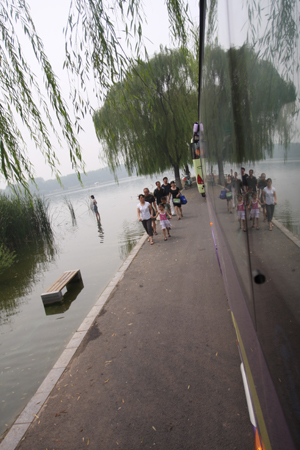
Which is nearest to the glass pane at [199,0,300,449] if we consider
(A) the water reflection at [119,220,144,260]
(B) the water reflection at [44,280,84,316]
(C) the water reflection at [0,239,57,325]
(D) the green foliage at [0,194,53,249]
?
(B) the water reflection at [44,280,84,316]

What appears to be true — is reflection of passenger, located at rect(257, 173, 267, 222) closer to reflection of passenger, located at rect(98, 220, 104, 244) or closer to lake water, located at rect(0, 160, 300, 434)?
lake water, located at rect(0, 160, 300, 434)

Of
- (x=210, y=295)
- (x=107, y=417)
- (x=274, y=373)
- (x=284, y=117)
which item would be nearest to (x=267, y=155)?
(x=284, y=117)

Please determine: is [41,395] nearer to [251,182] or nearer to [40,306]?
[251,182]

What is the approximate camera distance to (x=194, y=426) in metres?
2.89

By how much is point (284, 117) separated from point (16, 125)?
9.35ft

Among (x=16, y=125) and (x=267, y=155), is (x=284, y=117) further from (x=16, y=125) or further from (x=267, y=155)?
(x=16, y=125)

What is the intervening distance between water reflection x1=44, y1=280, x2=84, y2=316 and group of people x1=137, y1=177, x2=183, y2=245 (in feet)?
10.1

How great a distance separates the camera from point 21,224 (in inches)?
694

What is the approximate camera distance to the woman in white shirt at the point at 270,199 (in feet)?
3.42

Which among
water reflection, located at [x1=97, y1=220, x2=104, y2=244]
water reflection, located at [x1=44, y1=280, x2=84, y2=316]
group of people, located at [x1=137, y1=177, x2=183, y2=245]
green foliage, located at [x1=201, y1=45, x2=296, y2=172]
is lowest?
water reflection, located at [x1=97, y1=220, x2=104, y2=244]

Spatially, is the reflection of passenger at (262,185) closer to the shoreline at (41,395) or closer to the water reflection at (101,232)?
the shoreline at (41,395)

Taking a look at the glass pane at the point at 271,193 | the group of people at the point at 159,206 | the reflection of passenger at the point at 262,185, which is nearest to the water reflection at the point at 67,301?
the group of people at the point at 159,206

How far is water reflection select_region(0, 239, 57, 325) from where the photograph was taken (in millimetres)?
8557

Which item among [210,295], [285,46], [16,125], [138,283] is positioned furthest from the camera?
[138,283]
